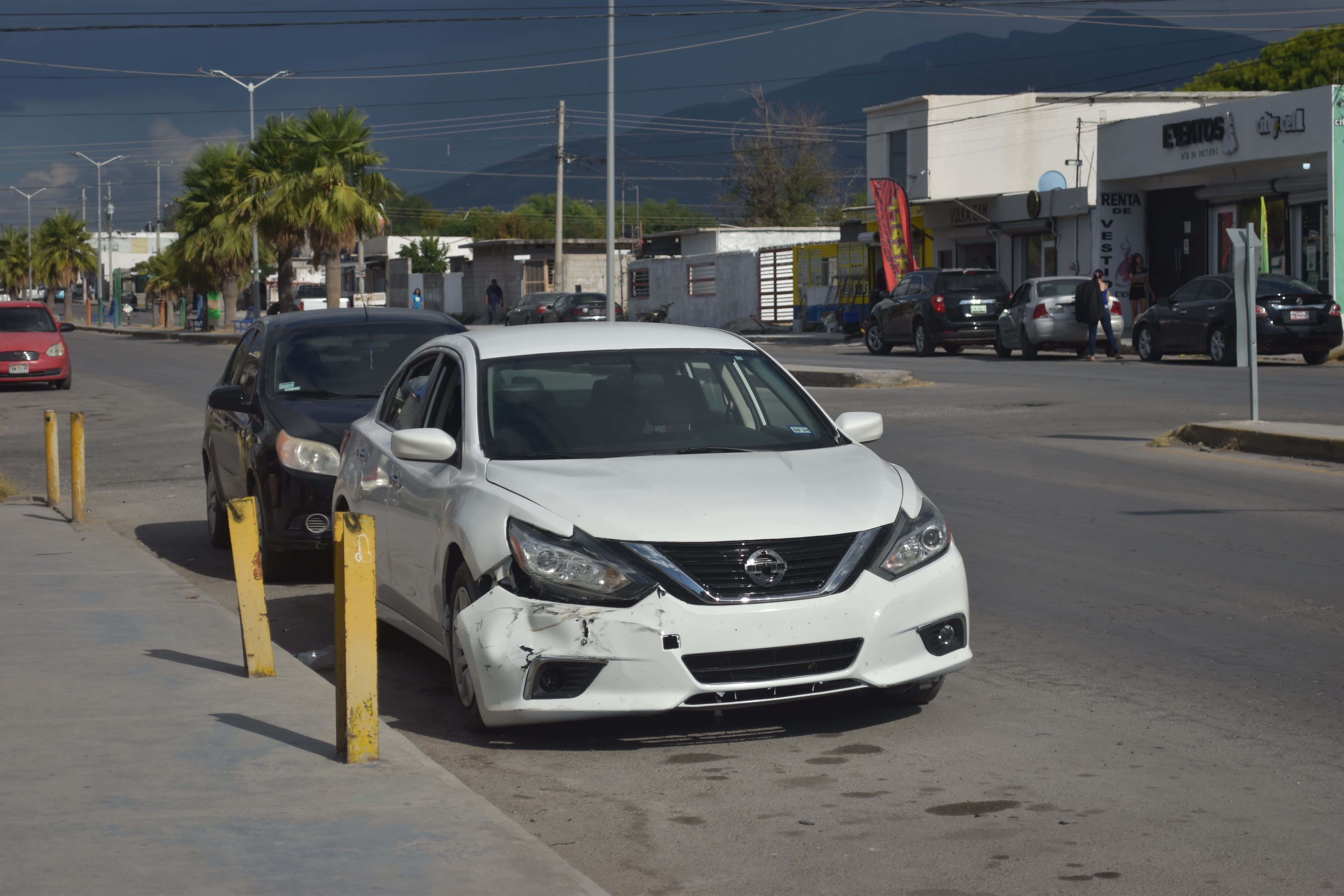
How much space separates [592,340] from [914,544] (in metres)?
1.90

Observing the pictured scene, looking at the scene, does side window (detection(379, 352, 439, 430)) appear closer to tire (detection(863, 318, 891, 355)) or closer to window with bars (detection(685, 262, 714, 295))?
tire (detection(863, 318, 891, 355))

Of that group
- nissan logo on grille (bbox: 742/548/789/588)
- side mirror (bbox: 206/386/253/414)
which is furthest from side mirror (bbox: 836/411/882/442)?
side mirror (bbox: 206/386/253/414)

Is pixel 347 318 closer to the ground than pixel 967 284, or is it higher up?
closer to the ground

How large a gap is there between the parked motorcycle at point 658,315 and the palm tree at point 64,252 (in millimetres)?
55661

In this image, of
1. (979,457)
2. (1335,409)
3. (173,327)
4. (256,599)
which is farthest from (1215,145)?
(173,327)

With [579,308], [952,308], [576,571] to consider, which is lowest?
[576,571]

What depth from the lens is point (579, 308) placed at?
156ft

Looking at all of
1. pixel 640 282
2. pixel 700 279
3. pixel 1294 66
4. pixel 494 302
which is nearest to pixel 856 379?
pixel 700 279

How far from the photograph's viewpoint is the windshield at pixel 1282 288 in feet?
84.6

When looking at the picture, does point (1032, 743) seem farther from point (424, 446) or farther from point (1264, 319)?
point (1264, 319)

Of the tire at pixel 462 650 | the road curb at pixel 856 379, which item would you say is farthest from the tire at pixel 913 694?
the road curb at pixel 856 379

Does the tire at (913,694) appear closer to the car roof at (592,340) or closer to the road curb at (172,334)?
the car roof at (592,340)

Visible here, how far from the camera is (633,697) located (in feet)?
17.8

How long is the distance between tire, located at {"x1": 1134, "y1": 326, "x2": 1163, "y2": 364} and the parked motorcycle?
82.3ft
